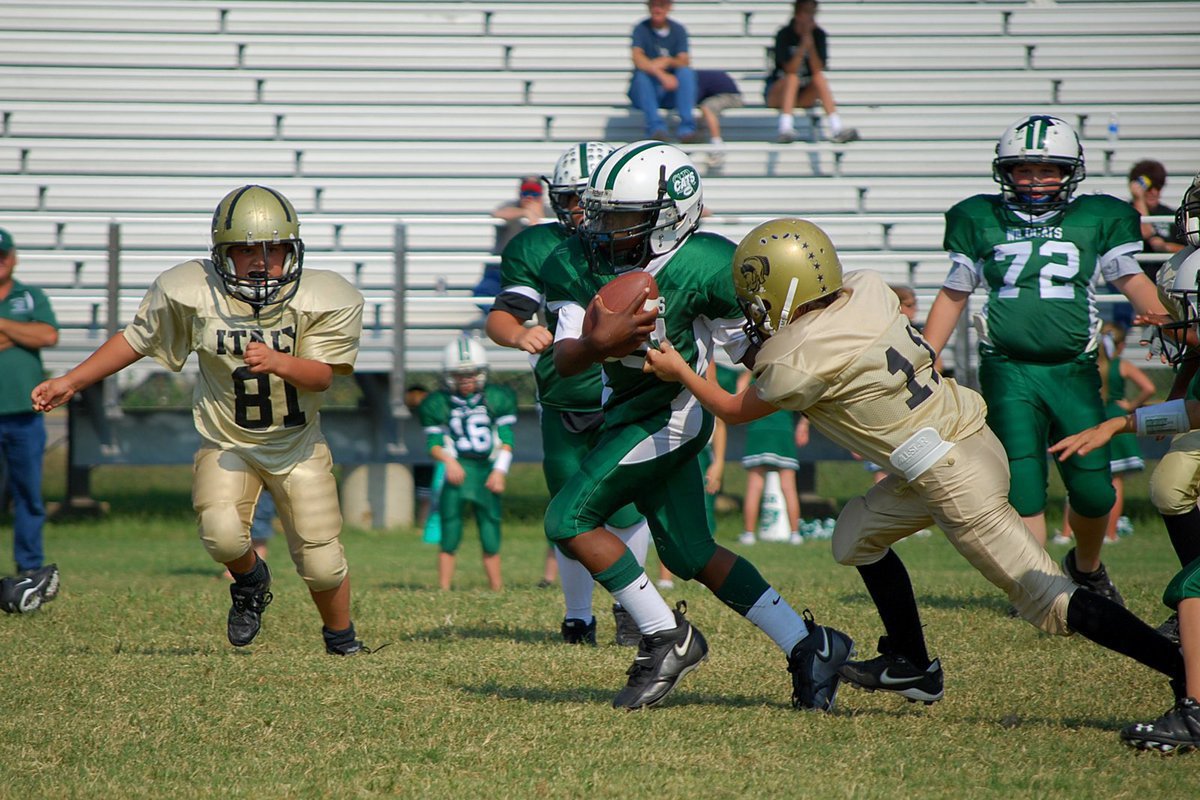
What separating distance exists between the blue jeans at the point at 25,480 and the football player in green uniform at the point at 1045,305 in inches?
187

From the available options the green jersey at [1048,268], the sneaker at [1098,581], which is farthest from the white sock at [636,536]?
the sneaker at [1098,581]

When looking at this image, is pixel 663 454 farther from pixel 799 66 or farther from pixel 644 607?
pixel 799 66

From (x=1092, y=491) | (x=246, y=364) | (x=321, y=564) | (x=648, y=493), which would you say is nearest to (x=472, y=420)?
(x=321, y=564)

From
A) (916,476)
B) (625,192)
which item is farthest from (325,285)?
(916,476)

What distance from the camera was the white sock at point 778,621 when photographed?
158 inches

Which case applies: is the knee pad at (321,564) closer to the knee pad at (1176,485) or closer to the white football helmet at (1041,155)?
the knee pad at (1176,485)

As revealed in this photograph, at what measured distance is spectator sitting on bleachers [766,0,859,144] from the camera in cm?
1266

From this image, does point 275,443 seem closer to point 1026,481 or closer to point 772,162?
point 1026,481

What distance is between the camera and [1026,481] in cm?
535

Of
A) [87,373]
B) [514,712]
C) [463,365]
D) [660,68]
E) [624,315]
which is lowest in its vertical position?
[514,712]

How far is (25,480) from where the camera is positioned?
714cm

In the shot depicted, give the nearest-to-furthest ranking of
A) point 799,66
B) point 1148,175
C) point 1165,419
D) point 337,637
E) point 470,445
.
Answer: point 1165,419 < point 337,637 < point 470,445 < point 1148,175 < point 799,66

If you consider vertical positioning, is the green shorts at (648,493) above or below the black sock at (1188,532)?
above

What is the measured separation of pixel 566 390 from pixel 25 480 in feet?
11.5
